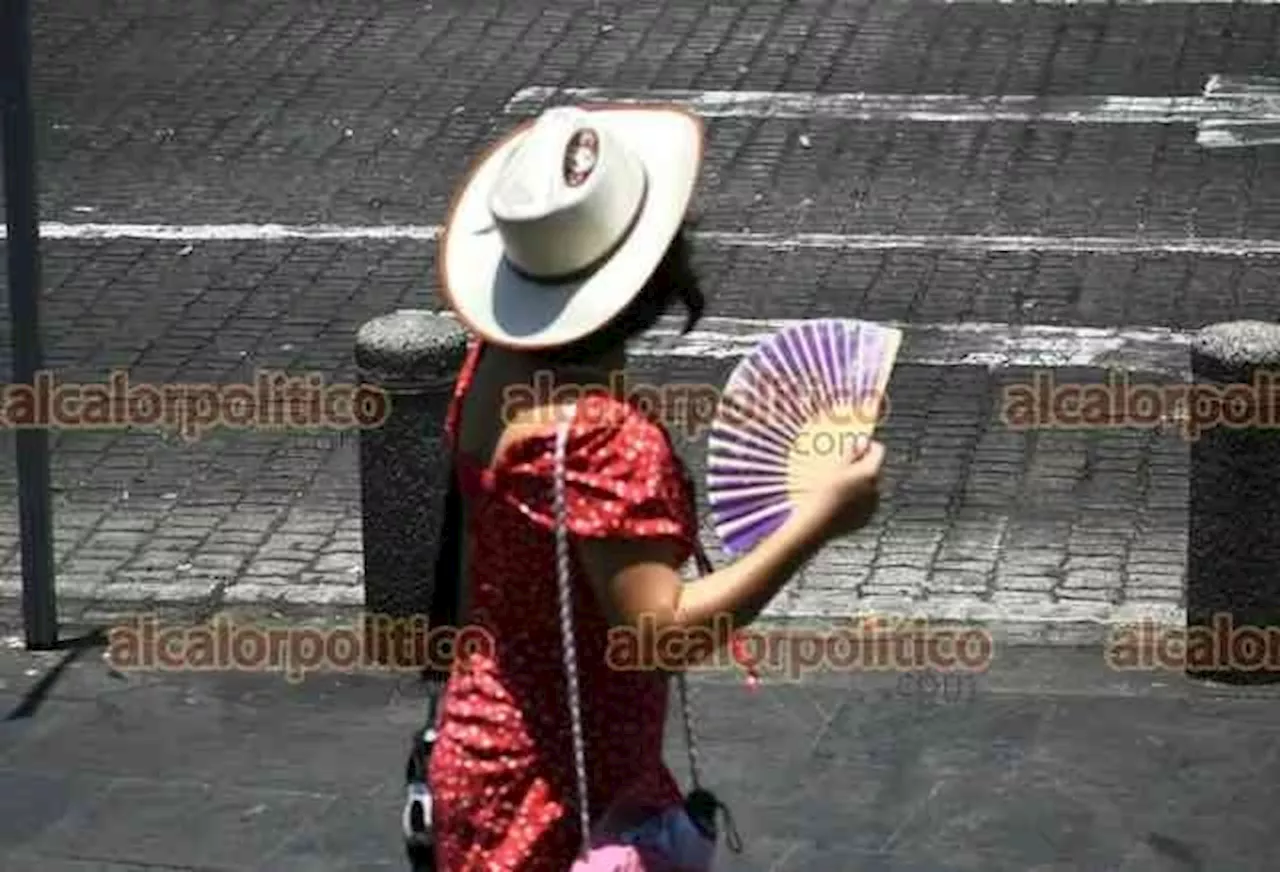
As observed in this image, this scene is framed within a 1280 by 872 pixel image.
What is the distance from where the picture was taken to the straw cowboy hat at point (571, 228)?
3930 mm

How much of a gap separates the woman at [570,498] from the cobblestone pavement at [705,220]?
3.99 meters

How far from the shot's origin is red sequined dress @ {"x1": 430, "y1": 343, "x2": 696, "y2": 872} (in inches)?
157

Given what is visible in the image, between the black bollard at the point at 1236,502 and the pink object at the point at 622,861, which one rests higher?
the pink object at the point at 622,861

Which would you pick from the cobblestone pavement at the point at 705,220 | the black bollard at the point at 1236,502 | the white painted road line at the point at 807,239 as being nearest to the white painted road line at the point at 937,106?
the cobblestone pavement at the point at 705,220

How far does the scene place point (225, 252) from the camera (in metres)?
11.2

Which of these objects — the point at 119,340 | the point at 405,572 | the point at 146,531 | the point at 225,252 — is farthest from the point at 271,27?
the point at 405,572

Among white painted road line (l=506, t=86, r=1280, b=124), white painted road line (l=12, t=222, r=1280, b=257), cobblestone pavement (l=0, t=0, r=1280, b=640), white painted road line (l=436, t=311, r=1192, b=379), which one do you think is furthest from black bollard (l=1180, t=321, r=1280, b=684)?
white painted road line (l=506, t=86, r=1280, b=124)

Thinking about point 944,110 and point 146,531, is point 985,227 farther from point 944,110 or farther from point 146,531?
point 146,531

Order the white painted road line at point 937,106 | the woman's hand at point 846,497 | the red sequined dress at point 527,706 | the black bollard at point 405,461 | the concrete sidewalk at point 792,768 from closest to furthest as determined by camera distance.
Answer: the woman's hand at point 846,497 → the red sequined dress at point 527,706 → the concrete sidewalk at point 792,768 → the black bollard at point 405,461 → the white painted road line at point 937,106

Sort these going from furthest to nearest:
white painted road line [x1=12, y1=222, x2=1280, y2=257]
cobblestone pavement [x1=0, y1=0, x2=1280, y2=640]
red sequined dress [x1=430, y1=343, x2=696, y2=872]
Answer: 1. white painted road line [x1=12, y1=222, x2=1280, y2=257]
2. cobblestone pavement [x1=0, y1=0, x2=1280, y2=640]
3. red sequined dress [x1=430, y1=343, x2=696, y2=872]

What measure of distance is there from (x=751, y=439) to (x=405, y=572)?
3.60 metres

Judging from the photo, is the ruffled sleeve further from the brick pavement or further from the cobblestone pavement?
the brick pavement

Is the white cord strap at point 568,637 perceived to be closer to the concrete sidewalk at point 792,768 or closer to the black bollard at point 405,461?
the concrete sidewalk at point 792,768

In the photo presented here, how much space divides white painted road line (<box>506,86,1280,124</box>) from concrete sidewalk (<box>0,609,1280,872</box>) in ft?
17.0
